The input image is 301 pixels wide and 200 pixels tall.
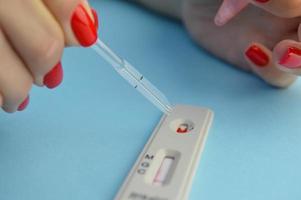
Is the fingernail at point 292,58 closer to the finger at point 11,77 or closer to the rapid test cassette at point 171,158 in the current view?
the rapid test cassette at point 171,158

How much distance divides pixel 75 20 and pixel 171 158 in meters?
0.15

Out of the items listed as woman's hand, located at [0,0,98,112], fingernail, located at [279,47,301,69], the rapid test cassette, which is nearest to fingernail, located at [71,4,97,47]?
woman's hand, located at [0,0,98,112]

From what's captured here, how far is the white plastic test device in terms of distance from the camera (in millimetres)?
390

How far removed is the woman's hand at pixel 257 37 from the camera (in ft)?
1.73

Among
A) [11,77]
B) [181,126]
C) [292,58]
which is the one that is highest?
[292,58]

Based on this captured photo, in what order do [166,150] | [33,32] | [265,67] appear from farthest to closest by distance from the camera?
[265,67] < [166,150] < [33,32]

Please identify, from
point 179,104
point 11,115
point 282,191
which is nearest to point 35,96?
point 11,115

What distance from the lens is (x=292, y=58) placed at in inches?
20.4

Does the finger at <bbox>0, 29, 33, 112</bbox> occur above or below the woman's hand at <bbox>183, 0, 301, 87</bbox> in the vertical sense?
below

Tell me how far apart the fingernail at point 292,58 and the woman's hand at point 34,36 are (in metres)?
0.23

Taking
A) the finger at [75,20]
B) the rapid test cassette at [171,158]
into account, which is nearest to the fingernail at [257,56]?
the rapid test cassette at [171,158]

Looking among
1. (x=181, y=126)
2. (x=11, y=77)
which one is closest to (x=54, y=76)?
(x=11, y=77)

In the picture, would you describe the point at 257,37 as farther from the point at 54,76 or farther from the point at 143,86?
the point at 54,76

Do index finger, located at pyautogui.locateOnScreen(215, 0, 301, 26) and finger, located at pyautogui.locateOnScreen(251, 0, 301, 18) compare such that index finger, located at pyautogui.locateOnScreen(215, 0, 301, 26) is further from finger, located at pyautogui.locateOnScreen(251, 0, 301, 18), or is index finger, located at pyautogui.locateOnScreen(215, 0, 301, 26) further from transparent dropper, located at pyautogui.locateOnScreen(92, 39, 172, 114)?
transparent dropper, located at pyautogui.locateOnScreen(92, 39, 172, 114)
